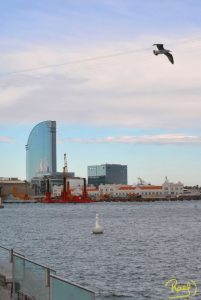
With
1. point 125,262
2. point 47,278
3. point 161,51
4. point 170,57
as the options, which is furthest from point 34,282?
point 125,262

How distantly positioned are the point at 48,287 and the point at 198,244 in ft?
135

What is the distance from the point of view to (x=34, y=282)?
12172 millimetres

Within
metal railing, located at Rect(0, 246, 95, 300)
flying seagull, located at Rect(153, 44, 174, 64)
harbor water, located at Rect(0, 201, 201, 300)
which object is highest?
flying seagull, located at Rect(153, 44, 174, 64)

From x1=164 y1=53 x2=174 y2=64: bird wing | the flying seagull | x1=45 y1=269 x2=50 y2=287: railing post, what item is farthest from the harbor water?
x1=45 y1=269 x2=50 y2=287: railing post

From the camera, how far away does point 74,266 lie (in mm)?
35688

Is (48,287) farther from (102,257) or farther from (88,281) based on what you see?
(102,257)

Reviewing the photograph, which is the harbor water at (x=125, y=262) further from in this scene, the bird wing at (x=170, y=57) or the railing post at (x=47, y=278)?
the railing post at (x=47, y=278)

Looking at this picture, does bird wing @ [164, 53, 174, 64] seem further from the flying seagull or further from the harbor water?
the harbor water

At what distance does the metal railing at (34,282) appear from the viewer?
9.55 metres

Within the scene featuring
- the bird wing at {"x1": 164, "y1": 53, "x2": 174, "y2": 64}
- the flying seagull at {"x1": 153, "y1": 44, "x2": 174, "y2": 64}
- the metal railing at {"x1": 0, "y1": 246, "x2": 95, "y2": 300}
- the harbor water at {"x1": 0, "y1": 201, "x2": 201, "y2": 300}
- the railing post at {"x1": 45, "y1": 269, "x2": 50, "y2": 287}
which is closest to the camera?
the metal railing at {"x1": 0, "y1": 246, "x2": 95, "y2": 300}

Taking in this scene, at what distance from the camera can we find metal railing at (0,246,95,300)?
31.3 ft

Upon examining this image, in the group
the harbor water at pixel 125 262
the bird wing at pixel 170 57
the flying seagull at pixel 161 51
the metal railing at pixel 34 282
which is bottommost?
the harbor water at pixel 125 262

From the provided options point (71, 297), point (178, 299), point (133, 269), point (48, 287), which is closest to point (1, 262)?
point (48, 287)

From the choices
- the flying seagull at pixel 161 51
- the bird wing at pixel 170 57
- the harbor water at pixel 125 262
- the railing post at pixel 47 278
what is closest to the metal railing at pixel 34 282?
the railing post at pixel 47 278
